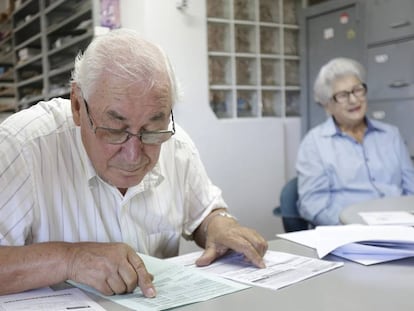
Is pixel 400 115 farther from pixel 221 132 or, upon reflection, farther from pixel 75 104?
pixel 75 104

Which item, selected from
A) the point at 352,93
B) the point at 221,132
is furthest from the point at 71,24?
the point at 352,93

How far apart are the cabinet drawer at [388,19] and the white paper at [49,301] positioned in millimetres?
2477

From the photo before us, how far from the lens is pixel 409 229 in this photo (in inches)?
47.6

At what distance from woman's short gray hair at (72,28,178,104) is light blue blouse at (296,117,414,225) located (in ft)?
4.30

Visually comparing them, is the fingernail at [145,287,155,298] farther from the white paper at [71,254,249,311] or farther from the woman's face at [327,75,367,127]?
the woman's face at [327,75,367,127]

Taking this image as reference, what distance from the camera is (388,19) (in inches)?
109

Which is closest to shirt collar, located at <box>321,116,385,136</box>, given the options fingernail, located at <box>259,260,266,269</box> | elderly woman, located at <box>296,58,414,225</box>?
elderly woman, located at <box>296,58,414,225</box>

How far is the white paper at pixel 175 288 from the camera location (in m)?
0.81

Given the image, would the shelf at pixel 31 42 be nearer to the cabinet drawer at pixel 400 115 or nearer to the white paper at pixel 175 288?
the white paper at pixel 175 288

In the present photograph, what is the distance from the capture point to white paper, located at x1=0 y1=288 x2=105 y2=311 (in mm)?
795

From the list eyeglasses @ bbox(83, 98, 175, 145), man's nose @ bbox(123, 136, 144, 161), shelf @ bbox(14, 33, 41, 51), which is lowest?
man's nose @ bbox(123, 136, 144, 161)

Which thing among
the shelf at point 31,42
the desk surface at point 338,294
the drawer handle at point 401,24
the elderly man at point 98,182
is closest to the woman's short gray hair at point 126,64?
the elderly man at point 98,182

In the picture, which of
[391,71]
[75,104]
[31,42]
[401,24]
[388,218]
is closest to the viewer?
[75,104]

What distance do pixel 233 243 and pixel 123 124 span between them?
0.39 m
